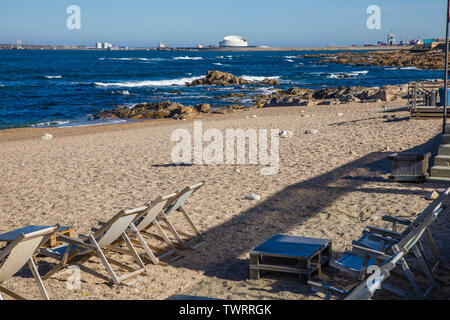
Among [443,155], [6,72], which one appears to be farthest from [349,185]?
[6,72]

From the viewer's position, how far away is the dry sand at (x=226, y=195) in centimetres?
437

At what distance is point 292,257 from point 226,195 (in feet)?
10.0

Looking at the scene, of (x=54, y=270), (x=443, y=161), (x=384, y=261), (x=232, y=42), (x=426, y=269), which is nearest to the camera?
(x=384, y=261)

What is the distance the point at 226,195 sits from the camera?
283 inches

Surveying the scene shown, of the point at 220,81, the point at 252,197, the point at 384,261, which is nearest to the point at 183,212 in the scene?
the point at 252,197

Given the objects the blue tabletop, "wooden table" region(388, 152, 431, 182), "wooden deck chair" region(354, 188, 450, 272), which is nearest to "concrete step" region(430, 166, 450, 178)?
"wooden table" region(388, 152, 431, 182)

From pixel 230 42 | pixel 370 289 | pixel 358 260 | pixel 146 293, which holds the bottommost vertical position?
pixel 146 293

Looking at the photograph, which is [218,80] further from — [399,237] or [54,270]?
[399,237]

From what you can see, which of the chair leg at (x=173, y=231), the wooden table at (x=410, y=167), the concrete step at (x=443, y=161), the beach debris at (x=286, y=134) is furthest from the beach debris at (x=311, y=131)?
the chair leg at (x=173, y=231)

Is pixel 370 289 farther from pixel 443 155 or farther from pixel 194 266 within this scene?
pixel 443 155
